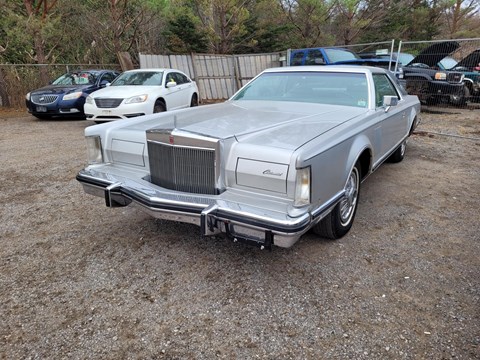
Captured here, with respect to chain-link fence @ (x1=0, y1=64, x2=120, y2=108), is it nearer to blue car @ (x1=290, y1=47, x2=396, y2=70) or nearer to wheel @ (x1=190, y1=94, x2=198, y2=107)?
wheel @ (x1=190, y1=94, x2=198, y2=107)

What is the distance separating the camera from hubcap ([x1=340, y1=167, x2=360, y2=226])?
3177mm

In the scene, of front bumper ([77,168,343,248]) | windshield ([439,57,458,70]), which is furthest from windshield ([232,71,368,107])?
windshield ([439,57,458,70])

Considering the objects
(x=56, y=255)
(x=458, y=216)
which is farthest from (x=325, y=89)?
(x=56, y=255)

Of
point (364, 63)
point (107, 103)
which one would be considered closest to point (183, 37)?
point (364, 63)

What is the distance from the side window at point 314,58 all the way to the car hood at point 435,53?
2.80m

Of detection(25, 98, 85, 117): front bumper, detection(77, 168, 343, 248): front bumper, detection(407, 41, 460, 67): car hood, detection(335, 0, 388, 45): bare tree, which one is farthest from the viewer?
detection(335, 0, 388, 45): bare tree

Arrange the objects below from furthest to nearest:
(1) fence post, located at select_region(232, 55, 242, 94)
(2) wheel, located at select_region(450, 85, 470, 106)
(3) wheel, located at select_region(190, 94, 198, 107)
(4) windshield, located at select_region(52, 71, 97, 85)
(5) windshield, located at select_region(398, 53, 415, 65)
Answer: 1. (1) fence post, located at select_region(232, 55, 242, 94)
2. (5) windshield, located at select_region(398, 53, 415, 65)
3. (4) windshield, located at select_region(52, 71, 97, 85)
4. (3) wheel, located at select_region(190, 94, 198, 107)
5. (2) wheel, located at select_region(450, 85, 470, 106)

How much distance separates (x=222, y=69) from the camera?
14078 millimetres

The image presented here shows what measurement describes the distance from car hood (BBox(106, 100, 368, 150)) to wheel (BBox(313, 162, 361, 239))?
575 millimetres

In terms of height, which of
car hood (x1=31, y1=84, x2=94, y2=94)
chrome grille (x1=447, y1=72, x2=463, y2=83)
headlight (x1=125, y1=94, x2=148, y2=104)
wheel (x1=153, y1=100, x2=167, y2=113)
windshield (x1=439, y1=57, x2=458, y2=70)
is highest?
windshield (x1=439, y1=57, x2=458, y2=70)

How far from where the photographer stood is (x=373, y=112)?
3.67 meters

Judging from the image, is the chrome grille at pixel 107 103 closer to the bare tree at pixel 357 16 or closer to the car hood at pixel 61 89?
the car hood at pixel 61 89

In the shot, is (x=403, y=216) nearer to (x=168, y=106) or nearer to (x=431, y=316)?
(x=431, y=316)

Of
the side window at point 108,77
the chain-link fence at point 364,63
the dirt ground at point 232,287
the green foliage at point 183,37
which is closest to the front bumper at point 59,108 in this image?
the side window at point 108,77
